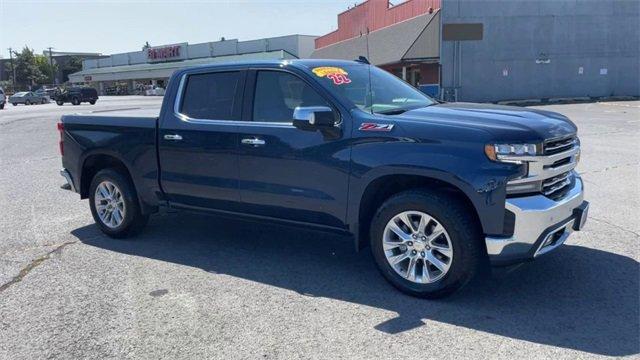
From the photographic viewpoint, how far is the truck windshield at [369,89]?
484 cm

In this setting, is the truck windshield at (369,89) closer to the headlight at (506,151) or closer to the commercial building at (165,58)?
the headlight at (506,151)

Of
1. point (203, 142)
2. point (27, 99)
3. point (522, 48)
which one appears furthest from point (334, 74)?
point (27, 99)

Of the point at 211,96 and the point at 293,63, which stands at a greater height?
the point at 293,63

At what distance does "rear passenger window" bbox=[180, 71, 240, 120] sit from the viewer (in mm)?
5383

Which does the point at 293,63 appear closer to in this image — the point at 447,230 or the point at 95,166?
→ the point at 447,230

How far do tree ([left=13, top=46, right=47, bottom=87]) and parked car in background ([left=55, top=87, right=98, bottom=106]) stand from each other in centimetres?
5991

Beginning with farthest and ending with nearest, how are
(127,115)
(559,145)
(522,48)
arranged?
(522,48) → (127,115) → (559,145)

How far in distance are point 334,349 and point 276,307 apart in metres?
0.81

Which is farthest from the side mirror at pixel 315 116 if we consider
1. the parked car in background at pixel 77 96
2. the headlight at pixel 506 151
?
the parked car in background at pixel 77 96

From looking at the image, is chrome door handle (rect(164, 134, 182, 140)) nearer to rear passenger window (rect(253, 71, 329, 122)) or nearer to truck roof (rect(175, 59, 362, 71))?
truck roof (rect(175, 59, 362, 71))

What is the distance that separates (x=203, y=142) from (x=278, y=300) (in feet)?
5.87

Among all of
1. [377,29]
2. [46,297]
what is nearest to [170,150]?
[46,297]

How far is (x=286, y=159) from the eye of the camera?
4871 mm

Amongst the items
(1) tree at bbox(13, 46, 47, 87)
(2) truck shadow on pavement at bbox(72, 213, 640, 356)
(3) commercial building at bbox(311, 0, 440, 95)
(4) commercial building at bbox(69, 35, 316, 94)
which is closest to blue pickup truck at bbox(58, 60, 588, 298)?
(2) truck shadow on pavement at bbox(72, 213, 640, 356)
